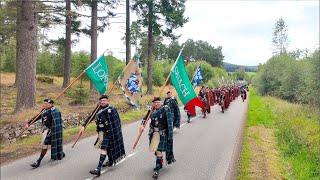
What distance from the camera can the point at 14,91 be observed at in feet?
72.5

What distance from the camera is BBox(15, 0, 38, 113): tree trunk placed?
1375 centimetres

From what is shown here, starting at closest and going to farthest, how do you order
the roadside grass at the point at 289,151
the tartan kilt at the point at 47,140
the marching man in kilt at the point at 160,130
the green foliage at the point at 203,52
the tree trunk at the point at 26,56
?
the marching man in kilt at the point at 160,130 → the roadside grass at the point at 289,151 → the tartan kilt at the point at 47,140 → the tree trunk at the point at 26,56 → the green foliage at the point at 203,52

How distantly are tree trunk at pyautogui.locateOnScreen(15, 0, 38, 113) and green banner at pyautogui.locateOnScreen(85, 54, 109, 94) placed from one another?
19.9 ft

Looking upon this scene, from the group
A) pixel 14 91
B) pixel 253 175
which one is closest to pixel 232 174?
pixel 253 175

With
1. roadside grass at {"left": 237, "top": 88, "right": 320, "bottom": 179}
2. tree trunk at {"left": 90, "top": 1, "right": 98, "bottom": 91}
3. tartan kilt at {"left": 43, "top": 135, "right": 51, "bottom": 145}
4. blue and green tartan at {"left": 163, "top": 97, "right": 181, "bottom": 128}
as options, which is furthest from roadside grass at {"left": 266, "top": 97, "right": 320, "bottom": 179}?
tree trunk at {"left": 90, "top": 1, "right": 98, "bottom": 91}

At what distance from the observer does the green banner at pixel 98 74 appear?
911 cm

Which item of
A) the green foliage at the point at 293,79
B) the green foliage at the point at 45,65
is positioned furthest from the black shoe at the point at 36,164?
the green foliage at the point at 45,65

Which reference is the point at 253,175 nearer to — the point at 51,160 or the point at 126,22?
the point at 51,160

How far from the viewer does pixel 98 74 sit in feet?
30.4

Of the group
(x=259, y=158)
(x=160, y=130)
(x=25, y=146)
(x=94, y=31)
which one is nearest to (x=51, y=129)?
(x=25, y=146)

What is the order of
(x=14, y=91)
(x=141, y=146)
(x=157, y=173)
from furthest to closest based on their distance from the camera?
1. (x=14, y=91)
2. (x=141, y=146)
3. (x=157, y=173)

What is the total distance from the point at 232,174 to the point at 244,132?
6.79 m

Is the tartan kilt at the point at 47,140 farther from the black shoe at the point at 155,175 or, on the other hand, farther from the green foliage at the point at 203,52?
the green foliage at the point at 203,52

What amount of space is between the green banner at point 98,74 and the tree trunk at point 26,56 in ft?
19.9
